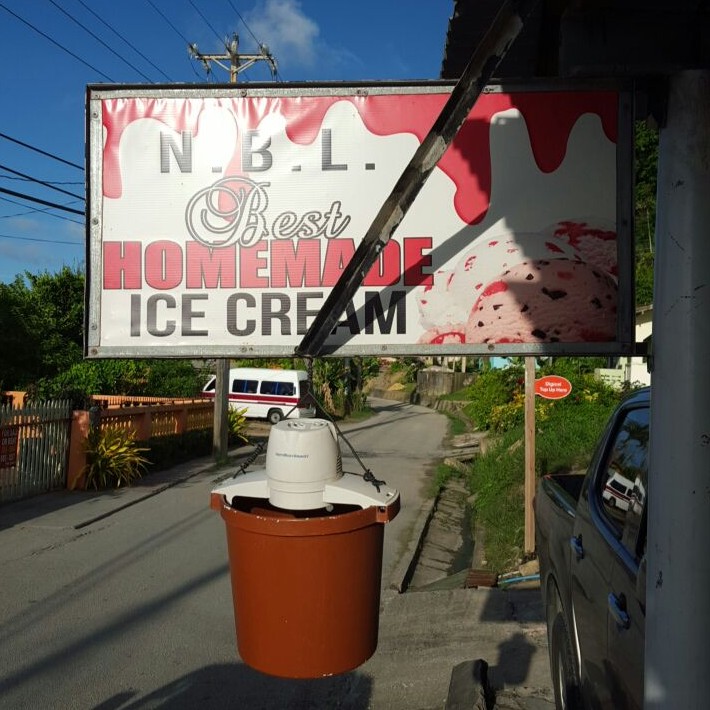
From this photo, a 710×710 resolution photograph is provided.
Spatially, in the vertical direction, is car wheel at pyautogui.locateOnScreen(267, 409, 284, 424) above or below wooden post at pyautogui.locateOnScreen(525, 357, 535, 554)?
below

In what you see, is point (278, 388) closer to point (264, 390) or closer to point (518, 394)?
point (264, 390)

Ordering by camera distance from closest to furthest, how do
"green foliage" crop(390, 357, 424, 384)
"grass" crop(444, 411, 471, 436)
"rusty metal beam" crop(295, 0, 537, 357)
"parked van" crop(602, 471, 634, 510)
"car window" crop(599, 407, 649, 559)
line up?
"rusty metal beam" crop(295, 0, 537, 357) < "car window" crop(599, 407, 649, 559) < "parked van" crop(602, 471, 634, 510) < "grass" crop(444, 411, 471, 436) < "green foliage" crop(390, 357, 424, 384)

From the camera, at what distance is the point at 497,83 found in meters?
2.71

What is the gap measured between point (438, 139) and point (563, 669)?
9.47 ft

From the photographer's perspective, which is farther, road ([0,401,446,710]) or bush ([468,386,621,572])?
bush ([468,386,621,572])

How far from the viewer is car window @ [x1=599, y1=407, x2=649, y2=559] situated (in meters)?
2.93

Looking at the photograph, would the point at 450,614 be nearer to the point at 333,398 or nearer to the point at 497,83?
the point at 497,83

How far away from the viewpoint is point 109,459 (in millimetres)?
13539

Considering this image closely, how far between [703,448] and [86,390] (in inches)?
813

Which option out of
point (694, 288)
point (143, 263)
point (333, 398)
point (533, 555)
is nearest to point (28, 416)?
point (533, 555)

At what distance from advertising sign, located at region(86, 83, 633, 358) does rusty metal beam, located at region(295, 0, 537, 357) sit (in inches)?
18.6

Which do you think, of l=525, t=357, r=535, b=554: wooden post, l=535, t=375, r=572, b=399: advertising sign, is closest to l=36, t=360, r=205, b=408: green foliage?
l=535, t=375, r=572, b=399: advertising sign

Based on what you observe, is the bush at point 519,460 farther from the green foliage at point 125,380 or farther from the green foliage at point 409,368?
the green foliage at point 409,368

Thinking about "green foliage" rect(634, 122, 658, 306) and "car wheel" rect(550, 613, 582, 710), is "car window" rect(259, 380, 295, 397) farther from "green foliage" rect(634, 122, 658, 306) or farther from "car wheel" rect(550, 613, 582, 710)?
"car wheel" rect(550, 613, 582, 710)
